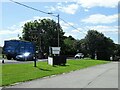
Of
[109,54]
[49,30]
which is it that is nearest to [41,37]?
[49,30]

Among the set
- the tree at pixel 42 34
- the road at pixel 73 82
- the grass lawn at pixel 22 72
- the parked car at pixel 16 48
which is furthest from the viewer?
the tree at pixel 42 34

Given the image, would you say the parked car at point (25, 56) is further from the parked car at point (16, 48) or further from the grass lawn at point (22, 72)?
the grass lawn at point (22, 72)

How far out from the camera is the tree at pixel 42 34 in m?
98.6

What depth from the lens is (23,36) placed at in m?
106

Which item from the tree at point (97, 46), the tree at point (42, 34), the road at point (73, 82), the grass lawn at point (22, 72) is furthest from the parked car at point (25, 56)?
the tree at point (97, 46)

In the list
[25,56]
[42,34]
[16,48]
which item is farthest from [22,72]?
[42,34]

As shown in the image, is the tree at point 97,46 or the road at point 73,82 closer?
the road at point 73,82

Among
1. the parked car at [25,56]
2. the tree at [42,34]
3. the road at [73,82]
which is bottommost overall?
the road at [73,82]

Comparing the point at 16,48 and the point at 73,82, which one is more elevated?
the point at 16,48

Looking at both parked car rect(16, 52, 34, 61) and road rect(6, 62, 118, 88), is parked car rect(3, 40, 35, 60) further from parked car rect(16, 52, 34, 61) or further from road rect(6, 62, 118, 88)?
road rect(6, 62, 118, 88)

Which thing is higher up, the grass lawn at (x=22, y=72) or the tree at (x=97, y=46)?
the tree at (x=97, y=46)

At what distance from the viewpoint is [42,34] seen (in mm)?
101188

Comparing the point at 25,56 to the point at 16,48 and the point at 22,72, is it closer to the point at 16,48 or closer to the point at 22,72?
the point at 16,48

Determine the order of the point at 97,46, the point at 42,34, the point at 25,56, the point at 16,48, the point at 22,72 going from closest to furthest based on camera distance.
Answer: the point at 22,72
the point at 25,56
the point at 16,48
the point at 42,34
the point at 97,46
